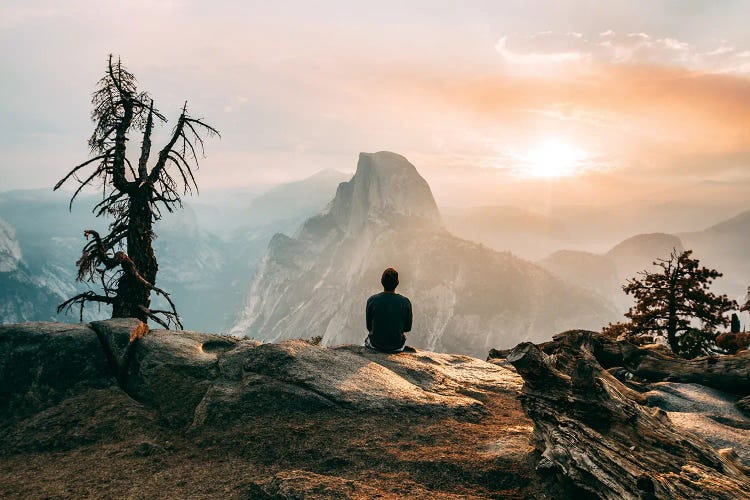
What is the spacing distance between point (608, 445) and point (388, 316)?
24.5 ft

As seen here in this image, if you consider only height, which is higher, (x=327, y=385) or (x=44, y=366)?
(x=44, y=366)

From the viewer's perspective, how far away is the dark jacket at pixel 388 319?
41.5ft

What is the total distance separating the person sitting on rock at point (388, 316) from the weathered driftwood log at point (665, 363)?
454 cm

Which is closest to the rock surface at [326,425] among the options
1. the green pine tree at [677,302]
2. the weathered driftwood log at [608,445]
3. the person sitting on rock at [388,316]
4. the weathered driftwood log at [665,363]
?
the weathered driftwood log at [608,445]

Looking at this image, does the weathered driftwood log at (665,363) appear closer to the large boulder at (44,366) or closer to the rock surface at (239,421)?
the rock surface at (239,421)

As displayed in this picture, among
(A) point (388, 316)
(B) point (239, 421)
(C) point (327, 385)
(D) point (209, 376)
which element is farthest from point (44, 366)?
(A) point (388, 316)

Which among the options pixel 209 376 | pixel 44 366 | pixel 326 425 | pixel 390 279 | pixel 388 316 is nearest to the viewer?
pixel 326 425

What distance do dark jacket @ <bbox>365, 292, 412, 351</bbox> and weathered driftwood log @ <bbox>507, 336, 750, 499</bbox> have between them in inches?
203

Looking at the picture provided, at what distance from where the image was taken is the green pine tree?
24.1 metres

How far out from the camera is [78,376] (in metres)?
10.1

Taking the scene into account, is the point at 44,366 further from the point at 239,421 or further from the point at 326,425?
the point at 326,425

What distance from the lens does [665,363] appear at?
44.8 feet

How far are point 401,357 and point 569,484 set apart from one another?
7620 millimetres

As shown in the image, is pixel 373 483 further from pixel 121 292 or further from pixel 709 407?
pixel 121 292
